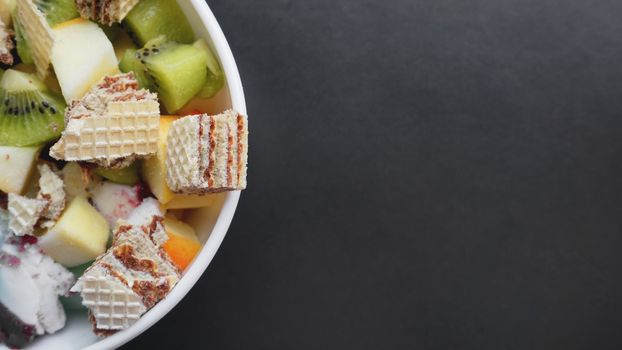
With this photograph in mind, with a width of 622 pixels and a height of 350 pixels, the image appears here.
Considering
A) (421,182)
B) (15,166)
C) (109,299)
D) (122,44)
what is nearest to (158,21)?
(122,44)

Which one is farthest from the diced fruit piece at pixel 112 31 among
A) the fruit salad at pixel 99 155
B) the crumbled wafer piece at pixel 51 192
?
the crumbled wafer piece at pixel 51 192

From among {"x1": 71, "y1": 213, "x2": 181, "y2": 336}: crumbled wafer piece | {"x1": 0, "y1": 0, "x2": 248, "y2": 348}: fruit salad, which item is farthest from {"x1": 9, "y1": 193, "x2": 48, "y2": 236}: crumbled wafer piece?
{"x1": 71, "y1": 213, "x2": 181, "y2": 336}: crumbled wafer piece

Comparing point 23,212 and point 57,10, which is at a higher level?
point 57,10

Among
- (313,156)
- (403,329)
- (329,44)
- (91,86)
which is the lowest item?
(403,329)

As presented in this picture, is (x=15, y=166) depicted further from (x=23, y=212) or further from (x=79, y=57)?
(x=79, y=57)

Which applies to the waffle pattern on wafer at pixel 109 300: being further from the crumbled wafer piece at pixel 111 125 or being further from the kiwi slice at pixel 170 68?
the kiwi slice at pixel 170 68

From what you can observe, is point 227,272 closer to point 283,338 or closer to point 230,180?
point 283,338

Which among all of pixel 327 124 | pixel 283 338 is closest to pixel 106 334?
pixel 283 338
